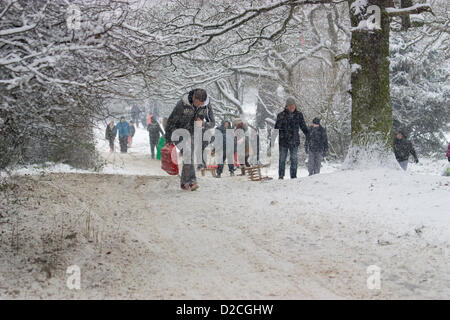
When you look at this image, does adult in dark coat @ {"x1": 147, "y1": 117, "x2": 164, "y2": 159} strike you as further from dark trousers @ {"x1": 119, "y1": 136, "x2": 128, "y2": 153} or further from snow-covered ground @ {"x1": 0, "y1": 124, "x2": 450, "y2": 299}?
snow-covered ground @ {"x1": 0, "y1": 124, "x2": 450, "y2": 299}

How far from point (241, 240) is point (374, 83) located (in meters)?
5.41

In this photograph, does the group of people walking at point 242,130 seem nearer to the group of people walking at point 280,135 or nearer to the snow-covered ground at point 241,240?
the group of people walking at point 280,135

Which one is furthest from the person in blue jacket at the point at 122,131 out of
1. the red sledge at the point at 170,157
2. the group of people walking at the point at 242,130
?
the red sledge at the point at 170,157

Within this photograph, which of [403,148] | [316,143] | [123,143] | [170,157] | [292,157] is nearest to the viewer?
[170,157]

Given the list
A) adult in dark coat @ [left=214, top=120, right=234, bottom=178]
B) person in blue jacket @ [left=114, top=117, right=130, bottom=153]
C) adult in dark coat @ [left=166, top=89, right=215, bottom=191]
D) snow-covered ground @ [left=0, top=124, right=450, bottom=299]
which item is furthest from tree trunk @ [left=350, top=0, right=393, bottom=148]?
person in blue jacket @ [left=114, top=117, right=130, bottom=153]

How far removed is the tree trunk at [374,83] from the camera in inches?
391

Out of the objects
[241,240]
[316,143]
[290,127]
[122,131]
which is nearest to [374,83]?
[290,127]

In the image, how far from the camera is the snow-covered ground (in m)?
4.55

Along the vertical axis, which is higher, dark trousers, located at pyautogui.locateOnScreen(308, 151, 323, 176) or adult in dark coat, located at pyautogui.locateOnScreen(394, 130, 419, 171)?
adult in dark coat, located at pyautogui.locateOnScreen(394, 130, 419, 171)

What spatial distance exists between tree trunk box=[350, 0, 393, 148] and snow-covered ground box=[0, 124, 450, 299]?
939 millimetres

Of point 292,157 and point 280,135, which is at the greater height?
point 280,135

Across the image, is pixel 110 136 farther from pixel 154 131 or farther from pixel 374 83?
pixel 154 131

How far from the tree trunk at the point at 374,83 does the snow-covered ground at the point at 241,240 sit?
0.94 meters

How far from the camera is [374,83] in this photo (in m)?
9.95
